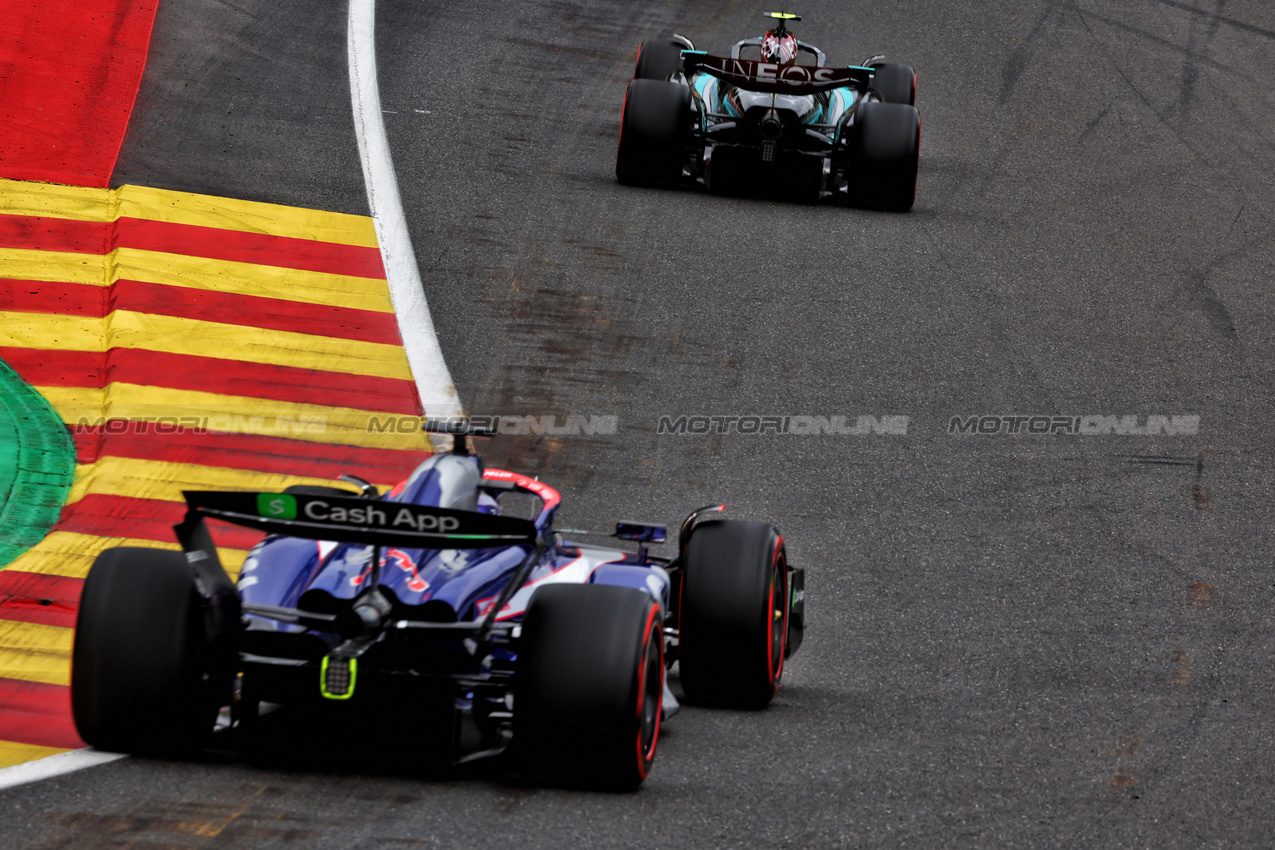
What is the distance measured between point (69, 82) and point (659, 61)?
5714 mm

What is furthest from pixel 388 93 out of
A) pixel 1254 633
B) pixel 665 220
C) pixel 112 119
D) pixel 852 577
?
pixel 1254 633

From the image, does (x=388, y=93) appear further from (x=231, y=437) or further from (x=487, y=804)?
(x=487, y=804)

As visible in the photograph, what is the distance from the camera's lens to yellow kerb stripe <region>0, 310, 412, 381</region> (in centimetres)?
992

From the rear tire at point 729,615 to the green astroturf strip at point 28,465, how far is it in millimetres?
3659

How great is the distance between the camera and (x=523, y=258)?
1241cm

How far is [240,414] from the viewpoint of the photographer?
373 inches

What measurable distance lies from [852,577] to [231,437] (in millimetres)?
3890

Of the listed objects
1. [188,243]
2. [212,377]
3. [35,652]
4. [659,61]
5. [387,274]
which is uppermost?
[659,61]

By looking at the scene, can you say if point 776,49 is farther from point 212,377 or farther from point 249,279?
point 212,377

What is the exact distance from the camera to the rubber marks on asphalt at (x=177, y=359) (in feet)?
26.4

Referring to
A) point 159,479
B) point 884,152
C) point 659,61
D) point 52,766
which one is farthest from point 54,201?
point 52,766

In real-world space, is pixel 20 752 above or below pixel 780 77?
below

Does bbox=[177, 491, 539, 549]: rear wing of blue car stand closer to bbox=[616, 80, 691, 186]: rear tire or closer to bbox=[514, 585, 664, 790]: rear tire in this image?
bbox=[514, 585, 664, 790]: rear tire

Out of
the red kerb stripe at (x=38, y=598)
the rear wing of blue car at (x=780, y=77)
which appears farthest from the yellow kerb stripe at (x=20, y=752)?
the rear wing of blue car at (x=780, y=77)
